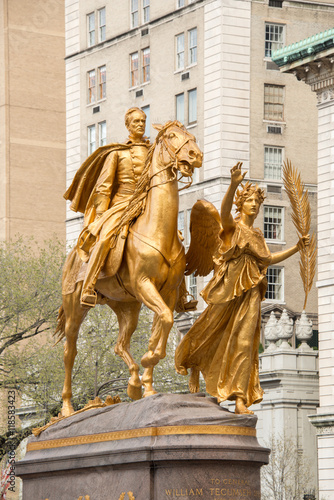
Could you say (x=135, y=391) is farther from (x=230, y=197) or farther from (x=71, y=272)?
(x=230, y=197)

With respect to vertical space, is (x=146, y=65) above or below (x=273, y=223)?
above

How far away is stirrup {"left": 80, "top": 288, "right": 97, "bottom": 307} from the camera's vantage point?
20453 millimetres

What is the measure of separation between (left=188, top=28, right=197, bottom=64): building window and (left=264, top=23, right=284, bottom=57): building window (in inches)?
126

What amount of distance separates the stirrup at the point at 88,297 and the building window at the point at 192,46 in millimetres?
45037

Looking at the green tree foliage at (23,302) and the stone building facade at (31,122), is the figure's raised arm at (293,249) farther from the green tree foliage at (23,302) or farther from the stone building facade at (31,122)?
the stone building facade at (31,122)

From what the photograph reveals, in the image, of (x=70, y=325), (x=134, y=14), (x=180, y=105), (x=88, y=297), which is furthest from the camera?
(x=134, y=14)

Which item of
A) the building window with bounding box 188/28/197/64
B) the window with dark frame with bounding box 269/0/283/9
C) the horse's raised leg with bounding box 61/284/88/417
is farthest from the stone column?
the horse's raised leg with bounding box 61/284/88/417

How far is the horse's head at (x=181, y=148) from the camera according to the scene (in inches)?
783

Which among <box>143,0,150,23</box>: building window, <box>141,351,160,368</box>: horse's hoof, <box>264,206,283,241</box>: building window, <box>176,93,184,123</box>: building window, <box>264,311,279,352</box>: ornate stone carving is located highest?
<box>143,0,150,23</box>: building window

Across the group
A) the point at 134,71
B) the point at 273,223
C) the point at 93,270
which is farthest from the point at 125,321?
the point at 134,71

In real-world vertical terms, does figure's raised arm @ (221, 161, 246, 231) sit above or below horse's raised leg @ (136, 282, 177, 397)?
above

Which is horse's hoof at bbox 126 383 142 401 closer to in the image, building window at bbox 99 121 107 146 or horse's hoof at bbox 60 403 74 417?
horse's hoof at bbox 60 403 74 417

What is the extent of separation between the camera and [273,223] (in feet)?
201

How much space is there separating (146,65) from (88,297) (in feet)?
159
